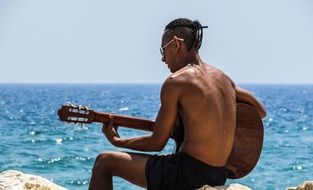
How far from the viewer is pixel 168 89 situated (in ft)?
16.4

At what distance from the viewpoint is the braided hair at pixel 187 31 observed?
17.3 ft

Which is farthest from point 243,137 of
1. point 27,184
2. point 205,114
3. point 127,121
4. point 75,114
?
point 27,184

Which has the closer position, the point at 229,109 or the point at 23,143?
the point at 229,109

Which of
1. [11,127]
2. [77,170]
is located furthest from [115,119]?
[11,127]

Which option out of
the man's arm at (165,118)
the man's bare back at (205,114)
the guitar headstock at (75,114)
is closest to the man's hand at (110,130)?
the guitar headstock at (75,114)

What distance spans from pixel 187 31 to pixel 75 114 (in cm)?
101

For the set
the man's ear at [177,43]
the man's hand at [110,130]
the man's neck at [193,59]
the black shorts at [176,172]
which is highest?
the man's ear at [177,43]

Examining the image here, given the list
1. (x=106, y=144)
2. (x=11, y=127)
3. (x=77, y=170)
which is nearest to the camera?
(x=77, y=170)

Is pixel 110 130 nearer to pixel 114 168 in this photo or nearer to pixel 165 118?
pixel 114 168

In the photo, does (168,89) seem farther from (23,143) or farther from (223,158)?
→ (23,143)

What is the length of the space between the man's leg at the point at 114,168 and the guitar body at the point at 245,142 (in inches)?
32.7

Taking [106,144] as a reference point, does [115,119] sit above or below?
above

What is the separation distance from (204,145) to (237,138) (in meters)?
0.62

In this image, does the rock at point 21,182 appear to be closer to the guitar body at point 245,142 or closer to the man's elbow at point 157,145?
the man's elbow at point 157,145
